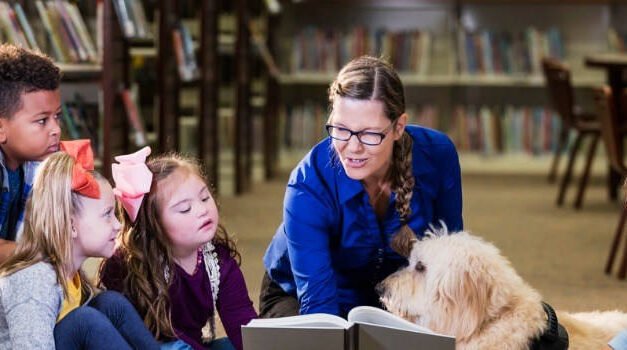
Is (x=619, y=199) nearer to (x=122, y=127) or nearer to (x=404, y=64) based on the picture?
(x=404, y=64)

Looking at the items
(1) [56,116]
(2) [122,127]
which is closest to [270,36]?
(2) [122,127]

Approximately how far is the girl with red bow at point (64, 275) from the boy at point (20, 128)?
1.06 ft

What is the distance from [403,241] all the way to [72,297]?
0.81 meters

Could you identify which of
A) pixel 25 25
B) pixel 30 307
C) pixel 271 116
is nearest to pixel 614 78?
pixel 271 116

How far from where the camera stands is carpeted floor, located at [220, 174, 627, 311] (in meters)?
4.41

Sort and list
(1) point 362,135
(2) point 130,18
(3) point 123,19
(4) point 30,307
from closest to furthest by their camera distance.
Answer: (4) point 30,307 → (1) point 362,135 → (3) point 123,19 → (2) point 130,18

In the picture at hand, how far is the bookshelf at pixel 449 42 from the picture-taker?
8.19 m

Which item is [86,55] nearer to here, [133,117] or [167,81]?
[133,117]

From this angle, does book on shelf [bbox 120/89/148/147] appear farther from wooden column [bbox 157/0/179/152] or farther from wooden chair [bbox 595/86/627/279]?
wooden chair [bbox 595/86/627/279]

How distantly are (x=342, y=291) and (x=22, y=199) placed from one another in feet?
2.80

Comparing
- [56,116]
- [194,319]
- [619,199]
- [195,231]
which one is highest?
[56,116]

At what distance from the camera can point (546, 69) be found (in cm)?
686

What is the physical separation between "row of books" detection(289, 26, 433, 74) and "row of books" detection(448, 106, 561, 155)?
0.51 metres

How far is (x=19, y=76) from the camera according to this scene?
2.86 m
